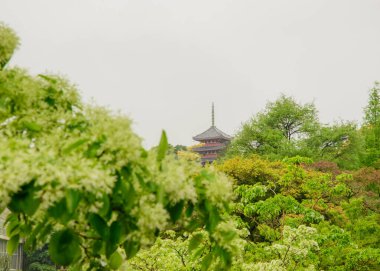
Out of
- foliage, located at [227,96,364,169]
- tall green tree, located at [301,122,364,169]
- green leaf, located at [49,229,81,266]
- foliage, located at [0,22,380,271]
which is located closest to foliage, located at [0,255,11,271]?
foliage, located at [227,96,364,169]

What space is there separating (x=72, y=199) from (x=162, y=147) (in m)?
0.45

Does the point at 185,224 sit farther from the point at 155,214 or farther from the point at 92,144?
the point at 92,144

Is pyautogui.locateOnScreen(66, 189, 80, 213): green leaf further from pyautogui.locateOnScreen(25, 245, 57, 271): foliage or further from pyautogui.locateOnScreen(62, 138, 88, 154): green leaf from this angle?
pyautogui.locateOnScreen(25, 245, 57, 271): foliage

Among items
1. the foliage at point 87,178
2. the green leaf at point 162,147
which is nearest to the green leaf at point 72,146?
the foliage at point 87,178

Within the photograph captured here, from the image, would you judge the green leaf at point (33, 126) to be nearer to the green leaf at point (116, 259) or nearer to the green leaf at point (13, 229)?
the green leaf at point (116, 259)

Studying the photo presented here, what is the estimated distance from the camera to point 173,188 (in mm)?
2277

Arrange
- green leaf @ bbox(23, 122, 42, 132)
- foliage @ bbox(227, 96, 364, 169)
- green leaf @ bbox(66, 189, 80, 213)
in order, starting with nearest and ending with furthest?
green leaf @ bbox(66, 189, 80, 213), green leaf @ bbox(23, 122, 42, 132), foliage @ bbox(227, 96, 364, 169)

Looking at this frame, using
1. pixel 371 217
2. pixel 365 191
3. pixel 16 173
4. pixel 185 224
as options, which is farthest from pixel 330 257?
pixel 16 173

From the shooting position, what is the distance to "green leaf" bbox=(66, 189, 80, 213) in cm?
196

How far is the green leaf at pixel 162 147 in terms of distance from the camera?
2.26 m

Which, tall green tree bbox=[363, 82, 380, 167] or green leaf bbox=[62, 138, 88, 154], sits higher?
tall green tree bbox=[363, 82, 380, 167]

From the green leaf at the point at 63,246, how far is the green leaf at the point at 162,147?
533 millimetres

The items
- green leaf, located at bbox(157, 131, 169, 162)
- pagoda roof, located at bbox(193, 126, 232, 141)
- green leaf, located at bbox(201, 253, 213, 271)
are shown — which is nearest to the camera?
green leaf, located at bbox(157, 131, 169, 162)

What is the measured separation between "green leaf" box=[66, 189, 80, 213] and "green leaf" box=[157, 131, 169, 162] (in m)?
0.41
